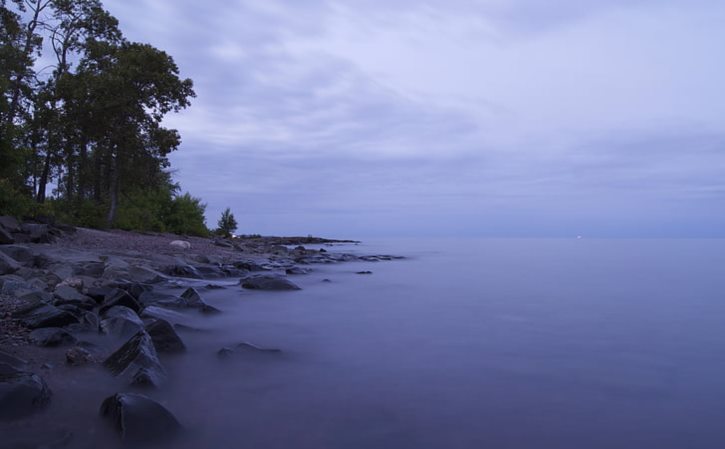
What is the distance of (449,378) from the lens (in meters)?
6.10

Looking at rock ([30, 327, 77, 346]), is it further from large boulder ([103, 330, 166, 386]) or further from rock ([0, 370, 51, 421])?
rock ([0, 370, 51, 421])

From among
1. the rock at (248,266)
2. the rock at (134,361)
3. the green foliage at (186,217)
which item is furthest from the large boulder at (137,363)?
the green foliage at (186,217)

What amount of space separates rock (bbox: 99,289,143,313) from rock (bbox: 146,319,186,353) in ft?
6.62

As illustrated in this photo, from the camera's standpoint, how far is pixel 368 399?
5211 millimetres

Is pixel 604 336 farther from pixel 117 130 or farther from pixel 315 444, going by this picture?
pixel 117 130

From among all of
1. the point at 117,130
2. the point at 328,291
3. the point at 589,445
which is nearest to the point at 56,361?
the point at 589,445

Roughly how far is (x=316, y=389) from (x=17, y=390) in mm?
2715

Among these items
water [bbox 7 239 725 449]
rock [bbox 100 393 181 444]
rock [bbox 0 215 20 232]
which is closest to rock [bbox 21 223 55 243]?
rock [bbox 0 215 20 232]

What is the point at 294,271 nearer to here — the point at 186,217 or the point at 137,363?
the point at 137,363

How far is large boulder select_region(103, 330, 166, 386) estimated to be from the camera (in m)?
5.08

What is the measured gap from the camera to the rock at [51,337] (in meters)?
5.79

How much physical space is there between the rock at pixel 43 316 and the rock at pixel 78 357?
1092mm

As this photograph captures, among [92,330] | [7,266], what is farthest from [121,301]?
[7,266]

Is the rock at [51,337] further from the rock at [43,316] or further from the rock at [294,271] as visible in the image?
the rock at [294,271]
